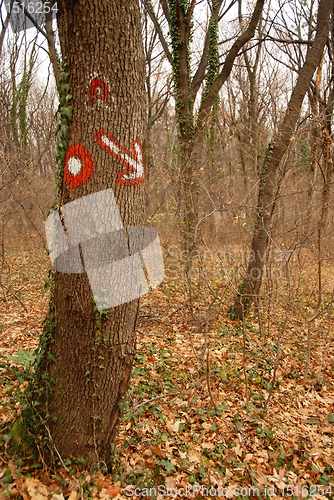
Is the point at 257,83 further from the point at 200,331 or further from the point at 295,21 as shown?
the point at 200,331

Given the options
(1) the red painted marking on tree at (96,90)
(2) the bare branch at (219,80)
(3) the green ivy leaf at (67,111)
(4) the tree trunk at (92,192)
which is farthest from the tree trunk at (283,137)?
(3) the green ivy leaf at (67,111)

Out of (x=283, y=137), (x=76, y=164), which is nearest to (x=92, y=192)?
(x=76, y=164)

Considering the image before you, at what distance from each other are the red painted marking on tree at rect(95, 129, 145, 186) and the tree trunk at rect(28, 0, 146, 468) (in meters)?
0.01

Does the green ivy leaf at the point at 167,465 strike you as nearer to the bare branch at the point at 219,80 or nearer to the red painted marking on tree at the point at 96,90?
the red painted marking on tree at the point at 96,90

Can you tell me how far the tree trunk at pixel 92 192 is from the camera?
2.09 m

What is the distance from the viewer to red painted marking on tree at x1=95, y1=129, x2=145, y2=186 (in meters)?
2.17

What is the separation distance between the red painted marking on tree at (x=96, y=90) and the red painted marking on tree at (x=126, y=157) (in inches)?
8.9

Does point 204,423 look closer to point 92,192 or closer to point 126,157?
point 92,192

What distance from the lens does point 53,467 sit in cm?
236

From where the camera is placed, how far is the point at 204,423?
327cm

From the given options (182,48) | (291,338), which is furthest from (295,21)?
(291,338)

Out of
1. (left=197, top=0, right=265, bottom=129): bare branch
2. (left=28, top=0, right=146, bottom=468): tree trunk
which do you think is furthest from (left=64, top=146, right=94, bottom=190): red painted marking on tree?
(left=197, top=0, right=265, bottom=129): bare branch

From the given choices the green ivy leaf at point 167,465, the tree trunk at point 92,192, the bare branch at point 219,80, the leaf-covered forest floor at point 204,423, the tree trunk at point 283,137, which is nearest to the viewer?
the tree trunk at point 92,192

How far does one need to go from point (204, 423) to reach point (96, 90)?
3441 mm
